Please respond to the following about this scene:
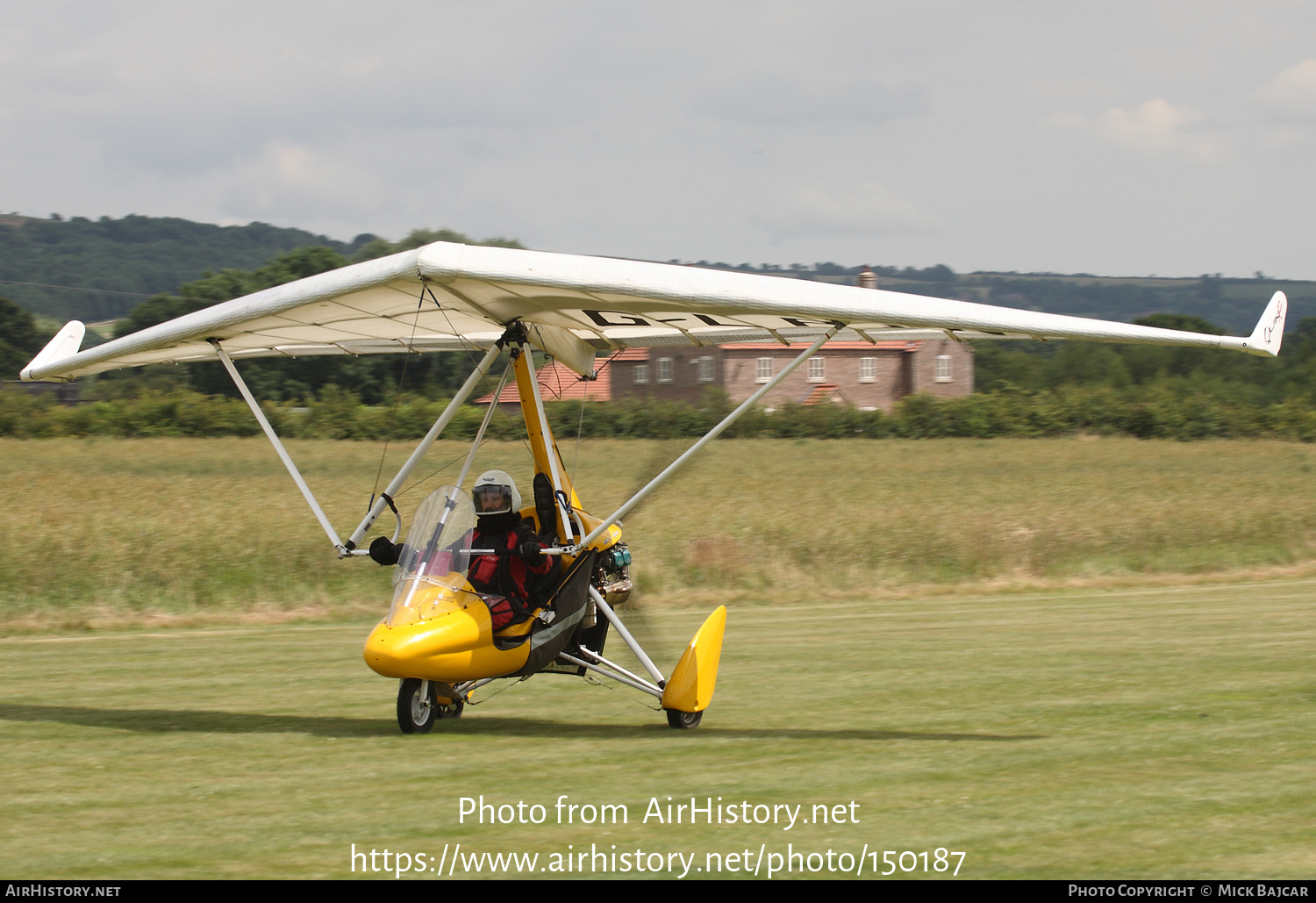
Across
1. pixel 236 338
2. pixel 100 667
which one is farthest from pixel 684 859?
pixel 100 667

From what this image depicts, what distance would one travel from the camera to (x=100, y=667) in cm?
1024

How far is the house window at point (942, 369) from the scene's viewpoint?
50219 mm

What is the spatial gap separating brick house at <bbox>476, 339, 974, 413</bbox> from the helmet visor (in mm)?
1024

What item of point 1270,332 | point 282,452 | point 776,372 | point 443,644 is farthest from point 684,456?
point 1270,332

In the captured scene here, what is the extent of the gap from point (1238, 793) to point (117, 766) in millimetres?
5396

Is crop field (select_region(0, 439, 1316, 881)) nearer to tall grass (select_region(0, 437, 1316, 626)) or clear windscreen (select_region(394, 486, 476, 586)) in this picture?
tall grass (select_region(0, 437, 1316, 626))

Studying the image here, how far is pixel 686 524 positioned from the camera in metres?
21.4

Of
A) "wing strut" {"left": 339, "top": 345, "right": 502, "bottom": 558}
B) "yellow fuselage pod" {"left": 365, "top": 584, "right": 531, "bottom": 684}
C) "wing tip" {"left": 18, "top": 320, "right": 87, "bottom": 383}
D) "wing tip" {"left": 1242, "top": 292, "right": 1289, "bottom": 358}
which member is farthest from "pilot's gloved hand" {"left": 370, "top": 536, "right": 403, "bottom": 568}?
"wing tip" {"left": 1242, "top": 292, "right": 1289, "bottom": 358}

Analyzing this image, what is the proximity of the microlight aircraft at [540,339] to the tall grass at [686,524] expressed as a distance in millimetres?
827

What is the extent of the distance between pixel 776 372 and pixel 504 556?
2.18m

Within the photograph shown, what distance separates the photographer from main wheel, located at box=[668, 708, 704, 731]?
24.8 feet

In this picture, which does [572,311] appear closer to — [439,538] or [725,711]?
[439,538]

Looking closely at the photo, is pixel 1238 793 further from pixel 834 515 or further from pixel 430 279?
pixel 834 515

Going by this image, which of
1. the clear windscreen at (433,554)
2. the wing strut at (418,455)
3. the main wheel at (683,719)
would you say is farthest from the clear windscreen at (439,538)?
the main wheel at (683,719)
